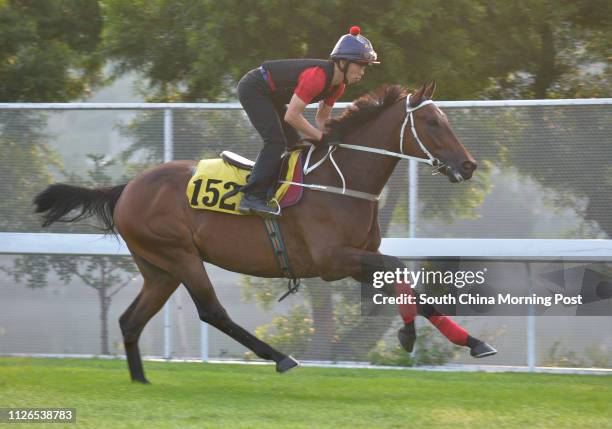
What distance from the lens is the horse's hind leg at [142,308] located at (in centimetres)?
733

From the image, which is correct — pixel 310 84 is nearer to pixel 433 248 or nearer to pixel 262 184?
pixel 262 184

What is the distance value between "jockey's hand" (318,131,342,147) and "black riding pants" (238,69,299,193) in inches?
10.4

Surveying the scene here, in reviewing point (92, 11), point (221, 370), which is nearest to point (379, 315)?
point (221, 370)

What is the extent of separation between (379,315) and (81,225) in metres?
2.78

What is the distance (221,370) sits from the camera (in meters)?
8.38

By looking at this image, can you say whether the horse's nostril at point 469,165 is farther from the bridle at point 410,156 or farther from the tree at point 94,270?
the tree at point 94,270

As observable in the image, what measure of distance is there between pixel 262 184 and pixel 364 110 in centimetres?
88

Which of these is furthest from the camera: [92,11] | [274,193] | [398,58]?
[92,11]

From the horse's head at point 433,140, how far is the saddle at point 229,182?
2.57 ft

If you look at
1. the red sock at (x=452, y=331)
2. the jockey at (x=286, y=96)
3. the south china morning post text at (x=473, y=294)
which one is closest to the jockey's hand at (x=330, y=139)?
the jockey at (x=286, y=96)

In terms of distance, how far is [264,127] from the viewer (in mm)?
6785

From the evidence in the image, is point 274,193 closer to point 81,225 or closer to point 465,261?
point 465,261

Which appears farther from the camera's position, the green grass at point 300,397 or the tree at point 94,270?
the tree at point 94,270

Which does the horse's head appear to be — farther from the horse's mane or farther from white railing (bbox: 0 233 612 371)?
white railing (bbox: 0 233 612 371)
